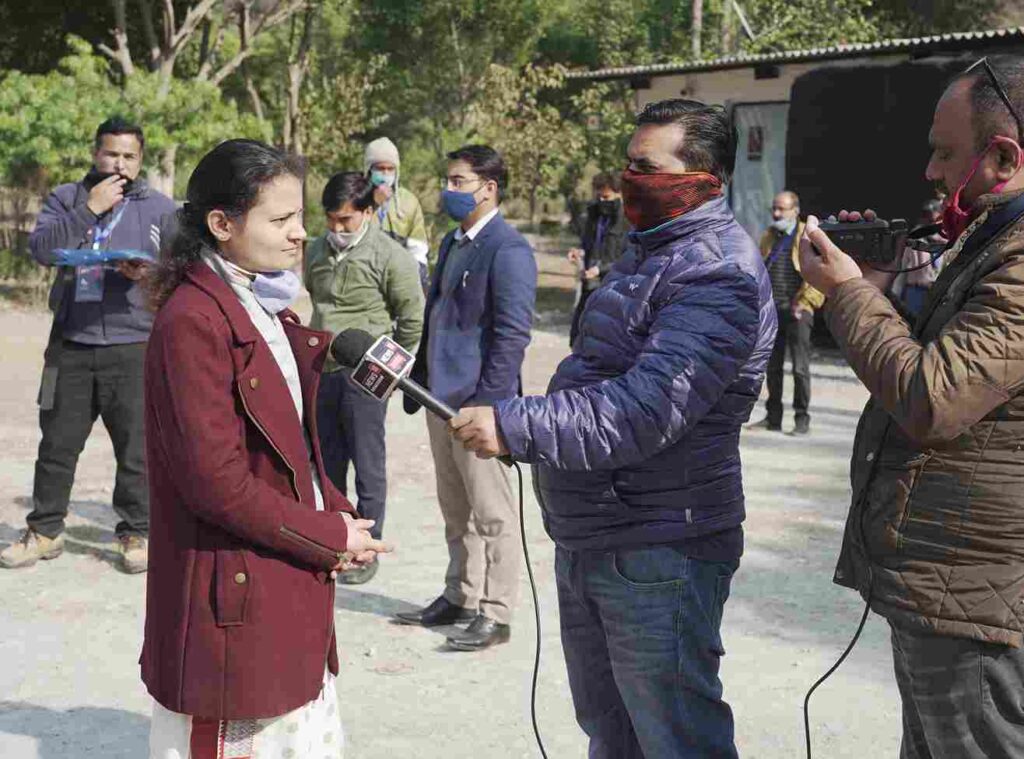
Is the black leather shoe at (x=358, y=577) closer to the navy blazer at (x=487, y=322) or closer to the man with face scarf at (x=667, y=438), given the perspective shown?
the navy blazer at (x=487, y=322)

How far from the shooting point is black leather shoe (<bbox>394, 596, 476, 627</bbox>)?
5898mm

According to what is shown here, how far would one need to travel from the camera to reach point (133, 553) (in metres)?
6.58

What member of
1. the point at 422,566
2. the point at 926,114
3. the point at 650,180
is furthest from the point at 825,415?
the point at 650,180

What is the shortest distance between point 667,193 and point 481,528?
284cm

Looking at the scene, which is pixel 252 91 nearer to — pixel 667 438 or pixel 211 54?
pixel 211 54

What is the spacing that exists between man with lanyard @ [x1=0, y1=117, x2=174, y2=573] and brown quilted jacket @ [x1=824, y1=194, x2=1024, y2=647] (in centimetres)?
422

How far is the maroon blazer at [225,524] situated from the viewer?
9.55 feet

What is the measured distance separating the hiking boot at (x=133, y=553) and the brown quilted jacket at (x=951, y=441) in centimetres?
452

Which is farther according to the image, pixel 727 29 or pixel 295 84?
pixel 295 84

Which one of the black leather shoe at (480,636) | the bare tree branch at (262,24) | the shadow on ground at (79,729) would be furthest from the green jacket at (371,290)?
the bare tree branch at (262,24)

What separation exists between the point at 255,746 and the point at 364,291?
3484 millimetres

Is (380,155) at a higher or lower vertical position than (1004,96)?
lower

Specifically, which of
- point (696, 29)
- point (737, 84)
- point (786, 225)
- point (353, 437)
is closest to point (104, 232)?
point (353, 437)

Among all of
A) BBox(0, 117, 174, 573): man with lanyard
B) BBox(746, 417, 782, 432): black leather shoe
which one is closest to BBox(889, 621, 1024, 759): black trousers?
BBox(0, 117, 174, 573): man with lanyard
